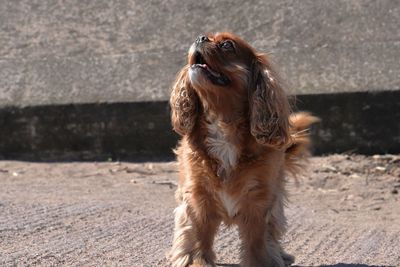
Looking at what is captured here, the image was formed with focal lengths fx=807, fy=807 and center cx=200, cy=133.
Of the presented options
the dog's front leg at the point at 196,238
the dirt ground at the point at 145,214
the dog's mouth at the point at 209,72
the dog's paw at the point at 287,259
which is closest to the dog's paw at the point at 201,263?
the dog's front leg at the point at 196,238

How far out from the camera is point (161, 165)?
32.3 ft

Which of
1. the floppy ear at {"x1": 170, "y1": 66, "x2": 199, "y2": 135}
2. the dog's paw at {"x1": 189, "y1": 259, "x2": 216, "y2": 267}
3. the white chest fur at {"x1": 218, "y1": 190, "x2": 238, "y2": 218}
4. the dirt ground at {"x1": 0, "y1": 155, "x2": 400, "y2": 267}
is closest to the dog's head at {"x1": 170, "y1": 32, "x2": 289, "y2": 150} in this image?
the floppy ear at {"x1": 170, "y1": 66, "x2": 199, "y2": 135}

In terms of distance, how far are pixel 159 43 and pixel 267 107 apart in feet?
19.9

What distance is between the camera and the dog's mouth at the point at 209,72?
5.20 meters

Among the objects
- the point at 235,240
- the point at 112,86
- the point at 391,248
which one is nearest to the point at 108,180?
the point at 112,86

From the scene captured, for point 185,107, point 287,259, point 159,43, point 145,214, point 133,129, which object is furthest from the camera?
point 159,43

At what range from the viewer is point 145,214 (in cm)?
727

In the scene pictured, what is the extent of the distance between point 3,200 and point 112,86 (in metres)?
3.12

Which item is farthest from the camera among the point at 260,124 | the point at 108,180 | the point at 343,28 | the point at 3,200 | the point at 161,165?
the point at 343,28

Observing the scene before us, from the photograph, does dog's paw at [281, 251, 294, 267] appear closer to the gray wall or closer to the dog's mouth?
the dog's mouth

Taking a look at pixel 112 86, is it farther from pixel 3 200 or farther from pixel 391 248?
pixel 391 248

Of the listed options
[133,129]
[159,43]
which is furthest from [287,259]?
[159,43]

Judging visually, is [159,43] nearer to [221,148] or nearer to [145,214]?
[145,214]

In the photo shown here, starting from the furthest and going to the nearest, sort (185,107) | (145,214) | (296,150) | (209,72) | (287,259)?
(145,214)
(296,150)
(287,259)
(185,107)
(209,72)
